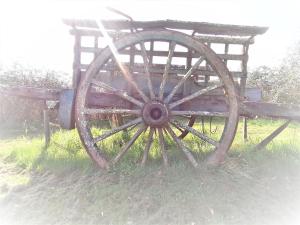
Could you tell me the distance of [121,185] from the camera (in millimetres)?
5309

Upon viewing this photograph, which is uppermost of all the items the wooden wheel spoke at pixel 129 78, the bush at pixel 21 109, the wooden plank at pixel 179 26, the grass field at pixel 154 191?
the wooden plank at pixel 179 26

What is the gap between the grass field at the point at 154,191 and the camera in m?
4.77

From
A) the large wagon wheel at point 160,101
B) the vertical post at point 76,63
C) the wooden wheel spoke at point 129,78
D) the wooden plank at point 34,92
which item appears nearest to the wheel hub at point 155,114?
the large wagon wheel at point 160,101

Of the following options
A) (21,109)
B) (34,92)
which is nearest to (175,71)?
(34,92)

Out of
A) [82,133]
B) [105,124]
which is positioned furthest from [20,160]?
[105,124]

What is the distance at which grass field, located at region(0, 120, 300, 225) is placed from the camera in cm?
477

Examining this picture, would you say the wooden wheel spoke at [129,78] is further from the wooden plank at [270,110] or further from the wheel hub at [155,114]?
the wooden plank at [270,110]

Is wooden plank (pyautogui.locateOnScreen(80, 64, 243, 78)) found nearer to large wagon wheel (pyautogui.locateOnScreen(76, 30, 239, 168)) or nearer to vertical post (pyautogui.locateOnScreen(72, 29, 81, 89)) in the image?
vertical post (pyautogui.locateOnScreen(72, 29, 81, 89))

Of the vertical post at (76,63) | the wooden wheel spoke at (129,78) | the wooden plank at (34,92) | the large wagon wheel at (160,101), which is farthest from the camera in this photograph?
the wooden plank at (34,92)

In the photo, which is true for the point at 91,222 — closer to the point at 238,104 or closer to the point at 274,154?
the point at 238,104

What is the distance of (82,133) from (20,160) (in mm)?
1850

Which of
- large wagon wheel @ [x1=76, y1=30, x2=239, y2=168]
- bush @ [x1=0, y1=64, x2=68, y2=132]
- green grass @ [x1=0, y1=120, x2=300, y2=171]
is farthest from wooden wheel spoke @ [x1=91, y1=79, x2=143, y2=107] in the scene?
bush @ [x1=0, y1=64, x2=68, y2=132]

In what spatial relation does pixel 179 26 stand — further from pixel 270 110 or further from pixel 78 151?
pixel 78 151

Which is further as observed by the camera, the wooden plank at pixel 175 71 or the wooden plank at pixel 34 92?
the wooden plank at pixel 34 92
